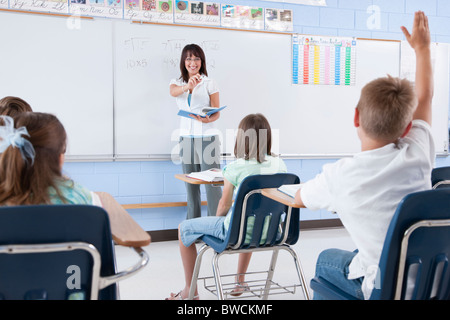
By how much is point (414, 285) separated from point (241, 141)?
1.20m

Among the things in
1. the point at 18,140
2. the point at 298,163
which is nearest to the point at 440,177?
the point at 18,140

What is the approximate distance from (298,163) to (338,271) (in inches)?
118

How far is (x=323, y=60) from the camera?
448 cm

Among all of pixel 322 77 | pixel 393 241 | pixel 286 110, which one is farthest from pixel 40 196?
pixel 322 77

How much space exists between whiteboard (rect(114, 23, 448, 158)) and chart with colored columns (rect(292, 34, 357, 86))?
67mm

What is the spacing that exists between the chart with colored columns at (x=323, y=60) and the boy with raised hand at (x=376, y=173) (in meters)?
3.03

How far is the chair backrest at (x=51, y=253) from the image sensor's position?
1089 mm

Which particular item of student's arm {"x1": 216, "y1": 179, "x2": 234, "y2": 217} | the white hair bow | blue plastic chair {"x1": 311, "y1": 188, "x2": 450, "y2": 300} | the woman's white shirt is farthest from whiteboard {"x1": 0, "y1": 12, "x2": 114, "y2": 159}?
blue plastic chair {"x1": 311, "y1": 188, "x2": 450, "y2": 300}

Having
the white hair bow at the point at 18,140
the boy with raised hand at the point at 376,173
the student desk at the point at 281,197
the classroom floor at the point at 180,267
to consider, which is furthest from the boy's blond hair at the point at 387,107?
the classroom floor at the point at 180,267

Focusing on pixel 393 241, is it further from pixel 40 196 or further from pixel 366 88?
pixel 40 196

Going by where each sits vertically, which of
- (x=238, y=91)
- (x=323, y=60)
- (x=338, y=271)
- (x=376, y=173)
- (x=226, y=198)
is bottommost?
(x=338, y=271)

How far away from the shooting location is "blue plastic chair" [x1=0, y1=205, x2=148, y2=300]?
1091 mm

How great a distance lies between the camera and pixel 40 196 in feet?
4.20

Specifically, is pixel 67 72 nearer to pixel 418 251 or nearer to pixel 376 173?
pixel 376 173
